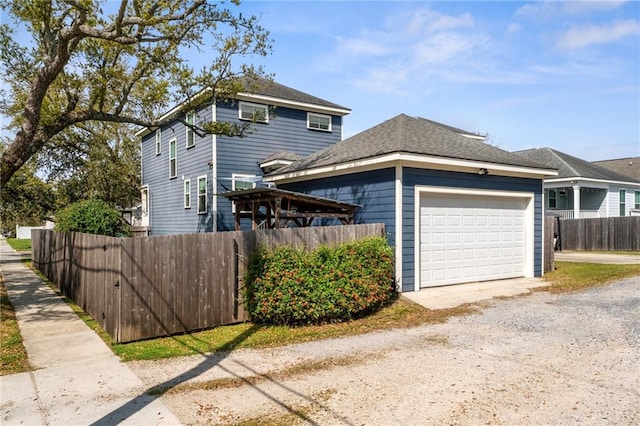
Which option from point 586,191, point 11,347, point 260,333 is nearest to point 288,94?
point 260,333

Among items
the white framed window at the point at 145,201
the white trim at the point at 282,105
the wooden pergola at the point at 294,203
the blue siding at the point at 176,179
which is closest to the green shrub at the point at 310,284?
the wooden pergola at the point at 294,203

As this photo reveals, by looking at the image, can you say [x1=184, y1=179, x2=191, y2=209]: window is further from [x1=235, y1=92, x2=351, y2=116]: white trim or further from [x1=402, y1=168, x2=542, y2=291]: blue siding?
[x1=402, y1=168, x2=542, y2=291]: blue siding

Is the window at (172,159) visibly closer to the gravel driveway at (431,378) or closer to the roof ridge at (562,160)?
the gravel driveway at (431,378)

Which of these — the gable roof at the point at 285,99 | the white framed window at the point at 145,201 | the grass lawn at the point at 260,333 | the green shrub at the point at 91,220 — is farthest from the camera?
the white framed window at the point at 145,201

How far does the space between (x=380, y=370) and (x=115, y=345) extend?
13.0 ft

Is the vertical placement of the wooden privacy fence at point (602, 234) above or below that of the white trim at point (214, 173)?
below

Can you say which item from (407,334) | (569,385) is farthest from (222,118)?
(569,385)

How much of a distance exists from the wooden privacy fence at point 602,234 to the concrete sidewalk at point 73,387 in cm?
2346

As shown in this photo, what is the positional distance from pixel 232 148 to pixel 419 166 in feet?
28.0

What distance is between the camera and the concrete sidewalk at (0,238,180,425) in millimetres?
4172

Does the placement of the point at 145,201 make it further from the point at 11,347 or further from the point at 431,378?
the point at 431,378

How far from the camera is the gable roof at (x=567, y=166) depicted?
24.2m

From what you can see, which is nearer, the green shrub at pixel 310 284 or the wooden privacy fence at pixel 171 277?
the wooden privacy fence at pixel 171 277

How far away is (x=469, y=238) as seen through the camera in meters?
11.4
